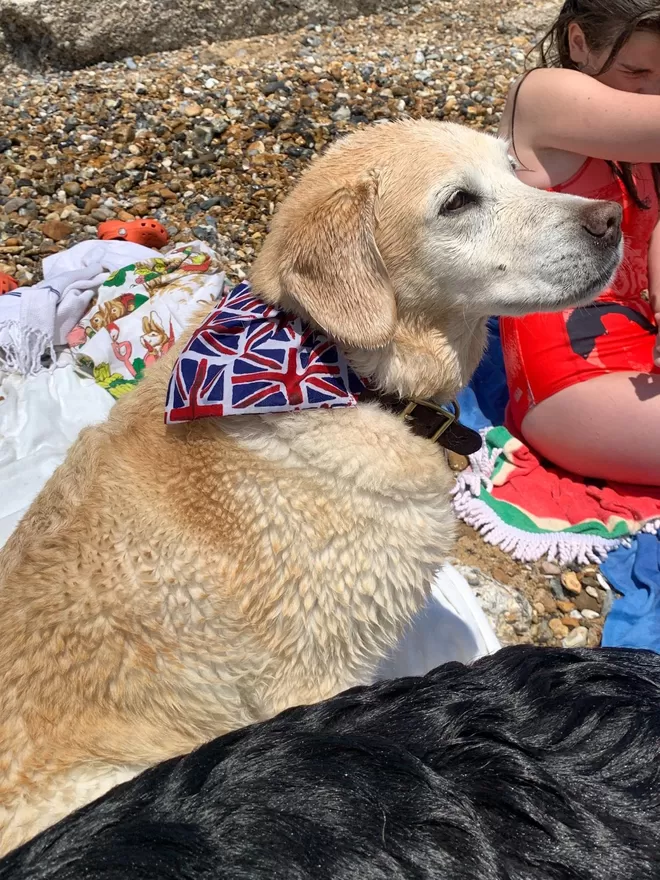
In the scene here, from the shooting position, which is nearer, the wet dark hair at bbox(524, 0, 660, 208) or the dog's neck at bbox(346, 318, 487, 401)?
the dog's neck at bbox(346, 318, 487, 401)

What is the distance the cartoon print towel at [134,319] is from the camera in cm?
340

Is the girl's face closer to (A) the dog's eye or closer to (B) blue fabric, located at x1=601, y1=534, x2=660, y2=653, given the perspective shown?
(A) the dog's eye

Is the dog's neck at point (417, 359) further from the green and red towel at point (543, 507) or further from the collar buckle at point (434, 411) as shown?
the green and red towel at point (543, 507)

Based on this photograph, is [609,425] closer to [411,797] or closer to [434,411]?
[434,411]

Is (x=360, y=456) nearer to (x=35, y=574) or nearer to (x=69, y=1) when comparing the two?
(x=35, y=574)

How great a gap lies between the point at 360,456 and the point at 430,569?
1.32 feet

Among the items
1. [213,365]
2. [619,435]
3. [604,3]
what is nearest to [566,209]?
[213,365]

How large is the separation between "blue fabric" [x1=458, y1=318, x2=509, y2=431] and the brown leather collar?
1.39 metres

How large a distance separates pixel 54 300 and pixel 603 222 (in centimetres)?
280

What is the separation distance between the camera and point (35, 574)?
1.63 m

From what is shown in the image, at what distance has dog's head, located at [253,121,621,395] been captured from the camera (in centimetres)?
168

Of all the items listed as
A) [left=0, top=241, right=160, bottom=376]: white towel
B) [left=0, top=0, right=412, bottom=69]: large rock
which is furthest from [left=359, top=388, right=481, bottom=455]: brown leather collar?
[left=0, top=0, right=412, bottom=69]: large rock

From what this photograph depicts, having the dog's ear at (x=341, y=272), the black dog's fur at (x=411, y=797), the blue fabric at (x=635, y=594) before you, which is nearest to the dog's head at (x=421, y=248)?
the dog's ear at (x=341, y=272)

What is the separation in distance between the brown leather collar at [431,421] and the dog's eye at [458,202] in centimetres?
52
